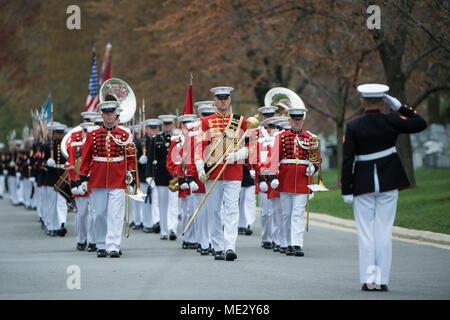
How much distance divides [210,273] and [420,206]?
964 cm

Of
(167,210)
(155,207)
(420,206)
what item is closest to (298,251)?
(167,210)

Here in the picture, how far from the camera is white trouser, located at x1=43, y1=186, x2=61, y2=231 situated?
1822 centimetres

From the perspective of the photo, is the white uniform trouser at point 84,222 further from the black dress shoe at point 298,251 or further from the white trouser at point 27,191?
the white trouser at point 27,191

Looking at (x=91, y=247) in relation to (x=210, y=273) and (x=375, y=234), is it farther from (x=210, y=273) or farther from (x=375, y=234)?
(x=375, y=234)

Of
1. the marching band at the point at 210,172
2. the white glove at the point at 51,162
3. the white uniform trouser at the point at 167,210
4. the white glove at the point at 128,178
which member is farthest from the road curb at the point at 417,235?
the white glove at the point at 51,162

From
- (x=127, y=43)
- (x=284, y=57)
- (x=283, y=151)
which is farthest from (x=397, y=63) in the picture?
(x=127, y=43)

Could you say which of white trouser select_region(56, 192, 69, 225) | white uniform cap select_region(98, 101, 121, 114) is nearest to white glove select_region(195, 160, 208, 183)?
white uniform cap select_region(98, 101, 121, 114)

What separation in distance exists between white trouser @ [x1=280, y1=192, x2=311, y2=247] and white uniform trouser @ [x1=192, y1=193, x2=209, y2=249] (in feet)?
3.86

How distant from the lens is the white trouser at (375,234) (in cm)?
970

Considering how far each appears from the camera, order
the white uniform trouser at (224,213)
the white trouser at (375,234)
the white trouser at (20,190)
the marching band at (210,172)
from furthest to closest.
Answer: the white trouser at (20,190)
the marching band at (210,172)
the white uniform trouser at (224,213)
the white trouser at (375,234)

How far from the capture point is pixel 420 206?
1997 cm

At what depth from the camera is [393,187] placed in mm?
9766

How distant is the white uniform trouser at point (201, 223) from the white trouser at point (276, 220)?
117 centimetres

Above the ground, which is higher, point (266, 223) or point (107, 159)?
point (107, 159)
